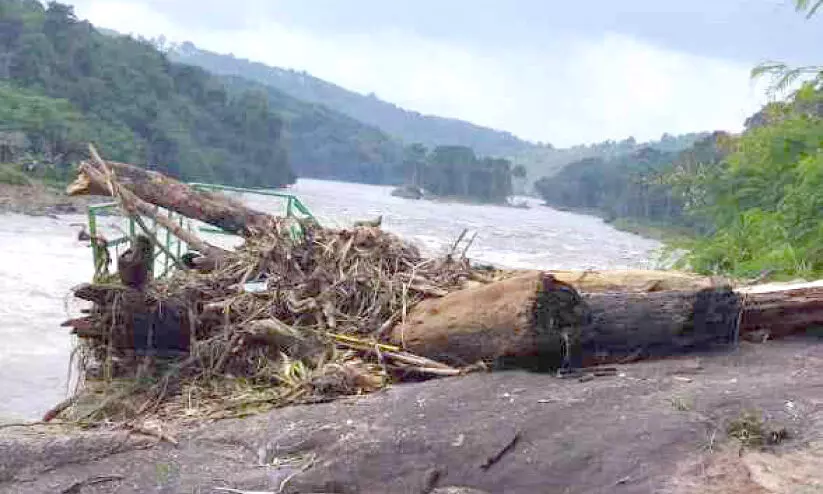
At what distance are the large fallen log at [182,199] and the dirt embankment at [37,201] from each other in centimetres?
3284

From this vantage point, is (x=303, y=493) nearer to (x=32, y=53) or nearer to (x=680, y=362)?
(x=680, y=362)

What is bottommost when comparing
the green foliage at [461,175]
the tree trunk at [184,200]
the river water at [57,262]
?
the river water at [57,262]

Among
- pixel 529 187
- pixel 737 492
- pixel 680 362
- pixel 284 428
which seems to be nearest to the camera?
pixel 737 492

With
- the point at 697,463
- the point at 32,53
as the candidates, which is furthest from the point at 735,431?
the point at 32,53

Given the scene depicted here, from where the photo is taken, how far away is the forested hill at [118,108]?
167ft

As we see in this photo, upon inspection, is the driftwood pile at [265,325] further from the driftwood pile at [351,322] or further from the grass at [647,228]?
the grass at [647,228]

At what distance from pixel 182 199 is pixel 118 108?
187 feet

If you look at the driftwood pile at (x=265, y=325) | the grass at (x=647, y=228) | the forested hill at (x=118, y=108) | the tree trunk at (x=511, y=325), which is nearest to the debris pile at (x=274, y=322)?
the driftwood pile at (x=265, y=325)

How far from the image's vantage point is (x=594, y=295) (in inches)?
212

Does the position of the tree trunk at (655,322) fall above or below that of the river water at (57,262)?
above

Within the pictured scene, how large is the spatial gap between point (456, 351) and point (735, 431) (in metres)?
1.61

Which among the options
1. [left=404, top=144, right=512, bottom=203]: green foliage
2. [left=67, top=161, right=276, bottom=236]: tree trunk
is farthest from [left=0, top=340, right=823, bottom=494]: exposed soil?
[left=404, top=144, right=512, bottom=203]: green foliage

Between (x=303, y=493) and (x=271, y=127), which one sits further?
(x=271, y=127)

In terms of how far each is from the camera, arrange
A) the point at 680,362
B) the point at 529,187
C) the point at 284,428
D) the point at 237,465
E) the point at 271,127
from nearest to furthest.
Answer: the point at 237,465, the point at 284,428, the point at 680,362, the point at 271,127, the point at 529,187
